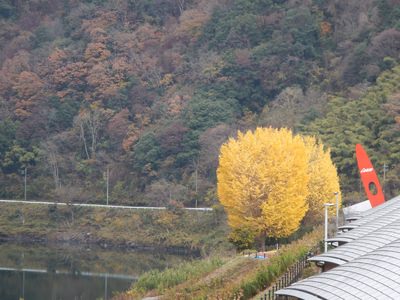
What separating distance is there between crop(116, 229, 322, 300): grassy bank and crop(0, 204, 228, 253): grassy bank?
20.4m

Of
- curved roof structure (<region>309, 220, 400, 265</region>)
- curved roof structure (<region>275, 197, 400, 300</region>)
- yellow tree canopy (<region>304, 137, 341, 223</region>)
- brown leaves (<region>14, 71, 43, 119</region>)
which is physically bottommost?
→ curved roof structure (<region>275, 197, 400, 300</region>)

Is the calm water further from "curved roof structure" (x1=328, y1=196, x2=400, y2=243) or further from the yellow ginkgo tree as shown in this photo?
"curved roof structure" (x1=328, y1=196, x2=400, y2=243)

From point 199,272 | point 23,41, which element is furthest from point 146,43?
point 199,272

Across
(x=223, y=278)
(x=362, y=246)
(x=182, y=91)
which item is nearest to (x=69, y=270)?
(x=223, y=278)

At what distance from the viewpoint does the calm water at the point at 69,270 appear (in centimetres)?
3744

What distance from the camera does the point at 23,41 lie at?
79.6 m

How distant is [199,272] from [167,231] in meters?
26.1

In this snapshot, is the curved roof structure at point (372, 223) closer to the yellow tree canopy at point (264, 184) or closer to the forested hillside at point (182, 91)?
the yellow tree canopy at point (264, 184)

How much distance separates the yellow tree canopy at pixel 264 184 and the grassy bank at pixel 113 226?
14552 millimetres

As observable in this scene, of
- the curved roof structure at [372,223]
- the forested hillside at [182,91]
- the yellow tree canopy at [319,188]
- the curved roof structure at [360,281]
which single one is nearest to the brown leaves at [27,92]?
the forested hillside at [182,91]

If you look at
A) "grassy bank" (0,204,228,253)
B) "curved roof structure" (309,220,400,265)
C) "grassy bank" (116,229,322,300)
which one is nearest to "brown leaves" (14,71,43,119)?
"grassy bank" (0,204,228,253)

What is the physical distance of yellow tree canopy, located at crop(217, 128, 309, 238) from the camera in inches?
1350

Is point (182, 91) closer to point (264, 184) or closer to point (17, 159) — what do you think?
point (17, 159)

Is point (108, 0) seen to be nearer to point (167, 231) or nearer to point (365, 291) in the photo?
point (167, 231)
